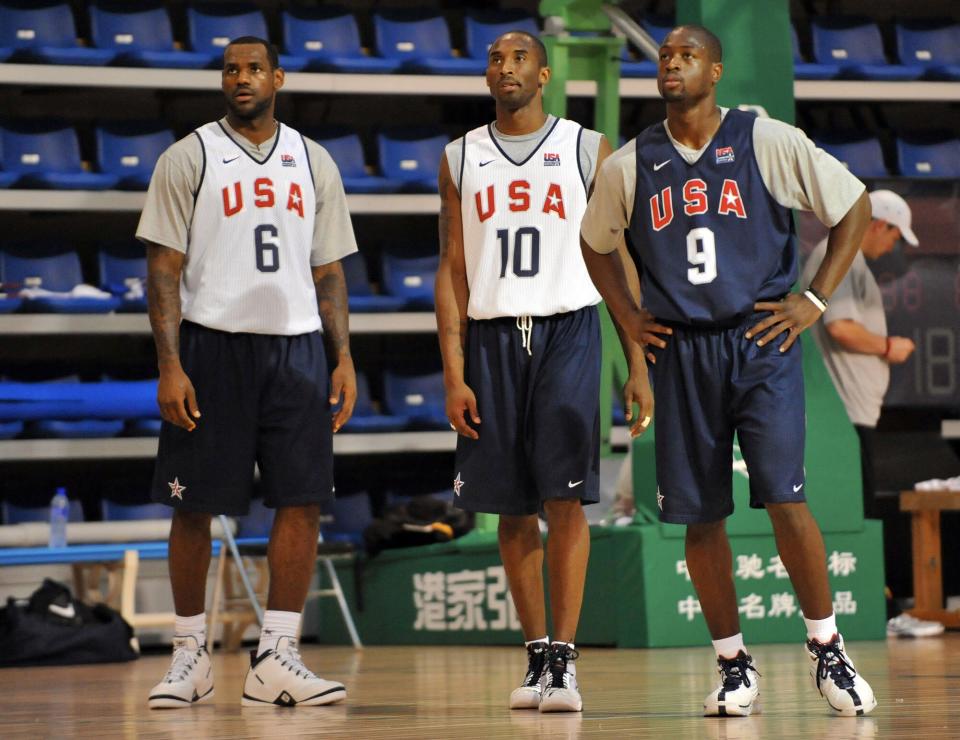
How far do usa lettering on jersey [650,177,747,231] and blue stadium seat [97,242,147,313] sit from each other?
23.3 ft

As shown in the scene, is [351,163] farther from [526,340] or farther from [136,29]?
[526,340]

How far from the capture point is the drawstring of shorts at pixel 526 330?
171 inches

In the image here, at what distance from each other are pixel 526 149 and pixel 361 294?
701cm

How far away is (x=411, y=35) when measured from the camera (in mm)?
12039

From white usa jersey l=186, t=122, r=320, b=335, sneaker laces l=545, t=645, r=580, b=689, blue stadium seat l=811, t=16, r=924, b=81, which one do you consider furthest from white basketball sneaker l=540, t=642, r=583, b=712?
blue stadium seat l=811, t=16, r=924, b=81

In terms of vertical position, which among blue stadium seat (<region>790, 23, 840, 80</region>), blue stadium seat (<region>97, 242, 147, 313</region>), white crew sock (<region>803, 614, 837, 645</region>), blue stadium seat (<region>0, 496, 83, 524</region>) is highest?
blue stadium seat (<region>790, 23, 840, 80</region>)

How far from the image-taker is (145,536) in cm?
973

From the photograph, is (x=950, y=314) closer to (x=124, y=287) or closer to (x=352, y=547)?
(x=352, y=547)

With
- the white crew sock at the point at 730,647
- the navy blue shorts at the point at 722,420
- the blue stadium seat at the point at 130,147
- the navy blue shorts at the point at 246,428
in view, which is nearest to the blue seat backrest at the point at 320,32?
the blue stadium seat at the point at 130,147

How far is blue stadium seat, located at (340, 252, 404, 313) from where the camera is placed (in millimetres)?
11070

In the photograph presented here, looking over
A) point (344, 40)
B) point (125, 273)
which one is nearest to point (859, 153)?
point (344, 40)

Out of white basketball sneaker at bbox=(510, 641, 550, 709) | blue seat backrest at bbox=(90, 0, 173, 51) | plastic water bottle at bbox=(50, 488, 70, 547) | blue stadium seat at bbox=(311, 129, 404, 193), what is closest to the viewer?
white basketball sneaker at bbox=(510, 641, 550, 709)

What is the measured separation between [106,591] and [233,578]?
0.79 m

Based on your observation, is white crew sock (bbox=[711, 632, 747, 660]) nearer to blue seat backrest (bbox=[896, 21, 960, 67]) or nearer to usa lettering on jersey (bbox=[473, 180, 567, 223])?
usa lettering on jersey (bbox=[473, 180, 567, 223])
